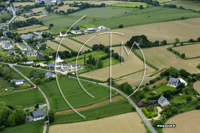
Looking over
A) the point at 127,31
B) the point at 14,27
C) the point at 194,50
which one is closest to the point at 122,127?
the point at 194,50

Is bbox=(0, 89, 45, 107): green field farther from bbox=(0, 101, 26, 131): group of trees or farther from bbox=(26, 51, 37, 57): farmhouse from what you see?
bbox=(26, 51, 37, 57): farmhouse

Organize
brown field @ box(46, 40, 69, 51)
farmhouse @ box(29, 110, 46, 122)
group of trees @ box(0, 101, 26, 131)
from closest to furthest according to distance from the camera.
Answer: group of trees @ box(0, 101, 26, 131)
farmhouse @ box(29, 110, 46, 122)
brown field @ box(46, 40, 69, 51)

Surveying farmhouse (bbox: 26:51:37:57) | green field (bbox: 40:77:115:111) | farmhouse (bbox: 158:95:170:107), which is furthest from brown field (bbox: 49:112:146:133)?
farmhouse (bbox: 26:51:37:57)

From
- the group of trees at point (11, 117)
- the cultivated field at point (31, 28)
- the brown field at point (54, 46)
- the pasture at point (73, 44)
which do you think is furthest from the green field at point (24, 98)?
the cultivated field at point (31, 28)

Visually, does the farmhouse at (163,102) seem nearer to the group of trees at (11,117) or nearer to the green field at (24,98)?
the green field at (24,98)

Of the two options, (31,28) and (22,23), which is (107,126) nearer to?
(31,28)

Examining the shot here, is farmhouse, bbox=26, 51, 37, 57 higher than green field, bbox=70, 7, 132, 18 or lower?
lower

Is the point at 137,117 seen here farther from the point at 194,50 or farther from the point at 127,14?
the point at 127,14
